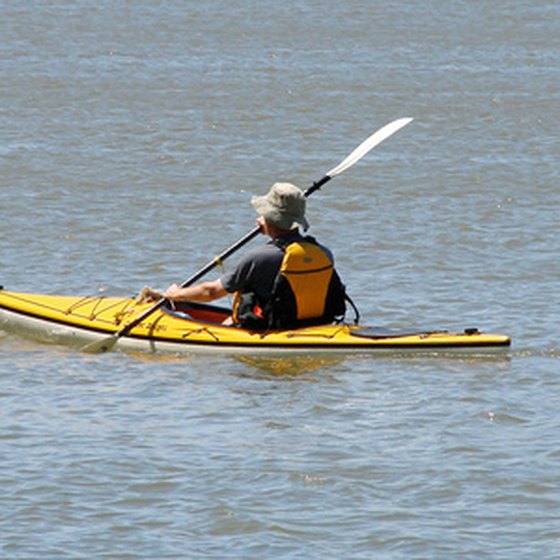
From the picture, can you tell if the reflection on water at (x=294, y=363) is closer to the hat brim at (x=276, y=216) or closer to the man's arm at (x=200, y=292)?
the man's arm at (x=200, y=292)

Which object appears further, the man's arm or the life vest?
the man's arm

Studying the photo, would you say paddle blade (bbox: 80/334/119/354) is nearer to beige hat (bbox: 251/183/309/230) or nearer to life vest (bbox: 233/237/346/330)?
life vest (bbox: 233/237/346/330)

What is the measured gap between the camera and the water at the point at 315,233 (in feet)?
21.6

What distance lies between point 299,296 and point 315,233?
4.12 meters

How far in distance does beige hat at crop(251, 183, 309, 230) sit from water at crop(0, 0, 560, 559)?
76 centimetres

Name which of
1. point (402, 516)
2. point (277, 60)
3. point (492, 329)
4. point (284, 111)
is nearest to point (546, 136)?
point (284, 111)

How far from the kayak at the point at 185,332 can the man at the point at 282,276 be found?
12 centimetres

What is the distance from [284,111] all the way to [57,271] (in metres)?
7.49

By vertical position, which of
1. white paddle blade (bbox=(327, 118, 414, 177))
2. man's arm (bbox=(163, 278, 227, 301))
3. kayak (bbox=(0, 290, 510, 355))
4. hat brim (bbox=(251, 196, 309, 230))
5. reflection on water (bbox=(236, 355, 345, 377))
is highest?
white paddle blade (bbox=(327, 118, 414, 177))

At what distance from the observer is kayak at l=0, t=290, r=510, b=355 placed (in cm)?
881

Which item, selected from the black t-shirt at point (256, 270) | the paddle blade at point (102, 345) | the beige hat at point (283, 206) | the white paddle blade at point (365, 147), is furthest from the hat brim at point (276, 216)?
the white paddle blade at point (365, 147)

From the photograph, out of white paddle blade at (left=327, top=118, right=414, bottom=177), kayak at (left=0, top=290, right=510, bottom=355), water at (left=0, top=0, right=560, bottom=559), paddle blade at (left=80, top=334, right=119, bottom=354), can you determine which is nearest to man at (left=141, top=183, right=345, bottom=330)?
kayak at (left=0, top=290, right=510, bottom=355)

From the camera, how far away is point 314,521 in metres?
6.46

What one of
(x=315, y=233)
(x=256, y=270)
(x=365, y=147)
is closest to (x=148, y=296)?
(x=256, y=270)
